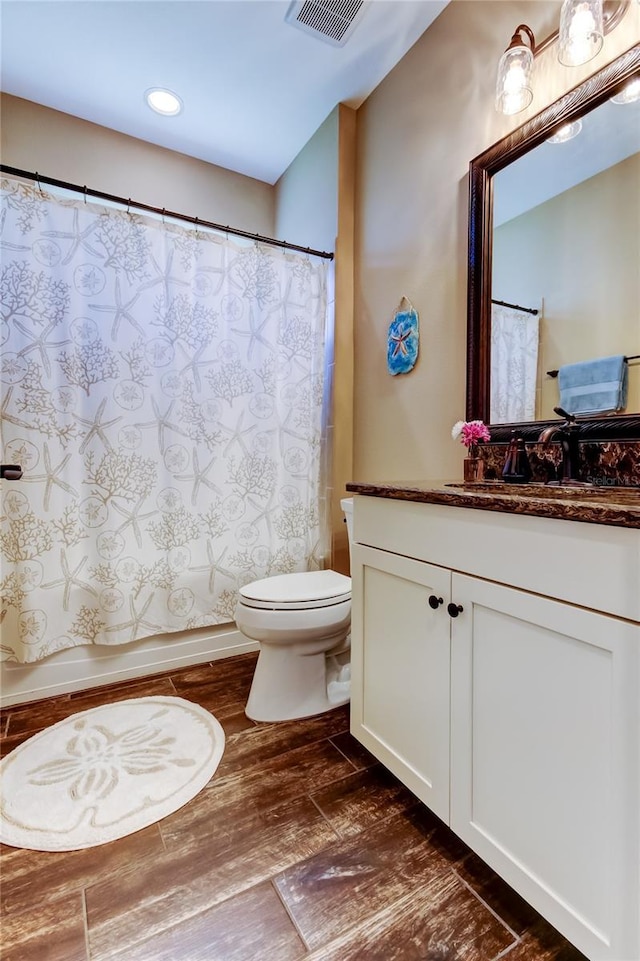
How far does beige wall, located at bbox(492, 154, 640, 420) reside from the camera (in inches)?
41.9

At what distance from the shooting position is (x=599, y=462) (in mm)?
1112

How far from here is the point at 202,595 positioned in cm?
194

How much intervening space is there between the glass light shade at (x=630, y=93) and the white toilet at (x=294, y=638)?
53.2 inches

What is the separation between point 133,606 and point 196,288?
141 centimetres

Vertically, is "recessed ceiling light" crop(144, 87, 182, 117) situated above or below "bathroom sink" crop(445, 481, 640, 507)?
above

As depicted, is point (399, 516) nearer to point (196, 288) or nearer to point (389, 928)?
point (389, 928)

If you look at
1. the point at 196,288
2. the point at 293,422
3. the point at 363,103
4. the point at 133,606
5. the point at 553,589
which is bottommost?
the point at 133,606

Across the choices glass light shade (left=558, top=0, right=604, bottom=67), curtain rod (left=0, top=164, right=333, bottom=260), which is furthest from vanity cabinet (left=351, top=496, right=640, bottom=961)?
curtain rod (left=0, top=164, right=333, bottom=260)

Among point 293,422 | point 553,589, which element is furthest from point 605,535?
point 293,422

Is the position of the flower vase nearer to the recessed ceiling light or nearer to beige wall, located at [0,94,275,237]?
beige wall, located at [0,94,275,237]

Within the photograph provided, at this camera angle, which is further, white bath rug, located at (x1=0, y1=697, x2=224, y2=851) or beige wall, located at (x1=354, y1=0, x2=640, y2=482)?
beige wall, located at (x1=354, y1=0, x2=640, y2=482)

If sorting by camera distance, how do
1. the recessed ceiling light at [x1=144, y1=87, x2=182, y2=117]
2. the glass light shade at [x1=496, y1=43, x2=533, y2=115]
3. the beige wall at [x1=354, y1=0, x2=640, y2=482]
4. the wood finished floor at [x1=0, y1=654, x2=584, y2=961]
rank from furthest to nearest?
the recessed ceiling light at [x1=144, y1=87, x2=182, y2=117] < the beige wall at [x1=354, y1=0, x2=640, y2=482] < the glass light shade at [x1=496, y1=43, x2=533, y2=115] < the wood finished floor at [x1=0, y1=654, x2=584, y2=961]

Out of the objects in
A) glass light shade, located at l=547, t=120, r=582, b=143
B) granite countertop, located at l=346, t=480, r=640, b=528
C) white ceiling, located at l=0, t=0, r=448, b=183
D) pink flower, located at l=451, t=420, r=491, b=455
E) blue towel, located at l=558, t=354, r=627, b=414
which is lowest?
granite countertop, located at l=346, t=480, r=640, b=528

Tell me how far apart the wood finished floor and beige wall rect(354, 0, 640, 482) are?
3.62 feet
